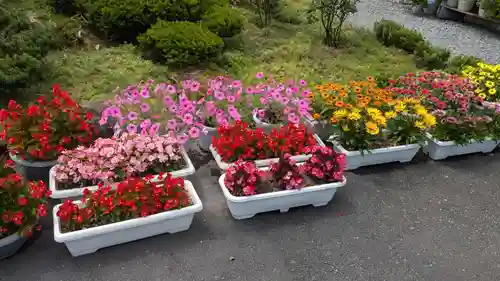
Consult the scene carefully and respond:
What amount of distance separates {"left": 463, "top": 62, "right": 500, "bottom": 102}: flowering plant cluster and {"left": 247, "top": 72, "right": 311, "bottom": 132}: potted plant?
1686mm

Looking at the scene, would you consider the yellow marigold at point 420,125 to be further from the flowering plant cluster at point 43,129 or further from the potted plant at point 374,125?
the flowering plant cluster at point 43,129

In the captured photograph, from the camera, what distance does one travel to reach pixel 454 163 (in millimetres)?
4082

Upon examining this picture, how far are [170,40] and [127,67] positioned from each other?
52 cm

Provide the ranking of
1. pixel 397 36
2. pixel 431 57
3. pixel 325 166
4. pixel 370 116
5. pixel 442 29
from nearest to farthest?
pixel 325 166
pixel 370 116
pixel 431 57
pixel 397 36
pixel 442 29

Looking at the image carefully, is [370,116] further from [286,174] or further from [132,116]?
[132,116]

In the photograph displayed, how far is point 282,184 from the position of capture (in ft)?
10.7

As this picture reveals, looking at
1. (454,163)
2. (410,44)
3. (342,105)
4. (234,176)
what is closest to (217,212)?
(234,176)

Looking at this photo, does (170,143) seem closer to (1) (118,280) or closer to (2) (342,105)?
(1) (118,280)

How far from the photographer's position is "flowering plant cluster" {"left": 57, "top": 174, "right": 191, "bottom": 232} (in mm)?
2820

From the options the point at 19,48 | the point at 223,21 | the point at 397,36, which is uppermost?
the point at 19,48

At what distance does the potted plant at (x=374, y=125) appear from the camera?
12.4 feet

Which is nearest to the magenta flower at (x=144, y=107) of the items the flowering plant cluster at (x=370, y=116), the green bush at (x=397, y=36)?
the flowering plant cluster at (x=370, y=116)

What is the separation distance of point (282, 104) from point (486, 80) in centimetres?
211

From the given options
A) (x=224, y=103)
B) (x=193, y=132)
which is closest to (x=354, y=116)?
(x=224, y=103)
